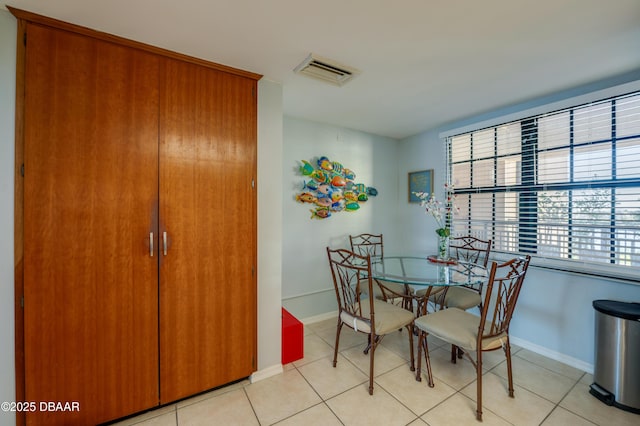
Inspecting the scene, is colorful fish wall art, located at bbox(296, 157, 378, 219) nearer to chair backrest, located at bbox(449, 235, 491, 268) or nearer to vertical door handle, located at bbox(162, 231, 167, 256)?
chair backrest, located at bbox(449, 235, 491, 268)

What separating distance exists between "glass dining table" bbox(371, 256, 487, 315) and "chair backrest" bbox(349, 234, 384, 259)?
0.51 metres

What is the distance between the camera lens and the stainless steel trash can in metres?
1.76

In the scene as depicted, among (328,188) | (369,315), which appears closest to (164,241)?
(369,315)

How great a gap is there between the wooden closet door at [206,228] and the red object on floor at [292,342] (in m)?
0.32

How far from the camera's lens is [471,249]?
2.91m

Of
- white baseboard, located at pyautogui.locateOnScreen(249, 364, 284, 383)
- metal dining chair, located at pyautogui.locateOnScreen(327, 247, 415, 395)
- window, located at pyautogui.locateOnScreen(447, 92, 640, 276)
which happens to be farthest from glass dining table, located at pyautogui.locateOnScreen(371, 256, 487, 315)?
white baseboard, located at pyautogui.locateOnScreen(249, 364, 284, 383)

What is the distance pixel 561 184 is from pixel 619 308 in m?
1.09

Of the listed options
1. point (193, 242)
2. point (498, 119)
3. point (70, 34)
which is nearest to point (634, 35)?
point (498, 119)

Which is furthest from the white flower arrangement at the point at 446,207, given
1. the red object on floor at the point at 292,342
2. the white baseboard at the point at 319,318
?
the red object on floor at the point at 292,342

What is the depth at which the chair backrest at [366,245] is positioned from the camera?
3.47 meters

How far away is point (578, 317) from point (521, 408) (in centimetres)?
108

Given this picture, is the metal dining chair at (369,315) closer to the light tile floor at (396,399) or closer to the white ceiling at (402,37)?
the light tile floor at (396,399)

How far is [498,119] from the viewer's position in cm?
281

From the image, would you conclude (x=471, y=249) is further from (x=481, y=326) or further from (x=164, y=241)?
(x=164, y=241)
